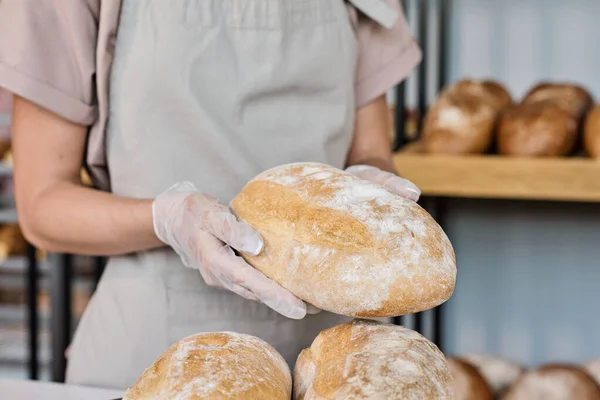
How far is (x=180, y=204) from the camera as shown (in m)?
0.95

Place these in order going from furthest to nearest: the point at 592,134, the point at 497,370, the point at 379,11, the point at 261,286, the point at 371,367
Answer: the point at 497,370, the point at 592,134, the point at 379,11, the point at 261,286, the point at 371,367

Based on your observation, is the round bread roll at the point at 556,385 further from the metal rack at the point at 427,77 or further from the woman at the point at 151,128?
the woman at the point at 151,128

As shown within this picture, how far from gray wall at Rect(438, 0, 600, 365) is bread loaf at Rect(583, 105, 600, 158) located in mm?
504

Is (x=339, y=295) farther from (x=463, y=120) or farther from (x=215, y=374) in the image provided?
(x=463, y=120)

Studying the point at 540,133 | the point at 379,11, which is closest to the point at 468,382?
the point at 540,133

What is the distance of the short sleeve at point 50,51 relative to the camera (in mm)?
1058

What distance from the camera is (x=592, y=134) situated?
6.08ft

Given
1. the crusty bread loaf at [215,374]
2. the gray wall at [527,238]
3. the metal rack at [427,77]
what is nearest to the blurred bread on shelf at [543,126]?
the metal rack at [427,77]

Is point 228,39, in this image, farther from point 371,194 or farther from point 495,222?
point 495,222

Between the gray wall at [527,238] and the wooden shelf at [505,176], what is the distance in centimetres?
55

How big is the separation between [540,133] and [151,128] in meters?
1.11

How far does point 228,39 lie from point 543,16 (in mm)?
1531

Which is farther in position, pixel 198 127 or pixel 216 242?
pixel 198 127

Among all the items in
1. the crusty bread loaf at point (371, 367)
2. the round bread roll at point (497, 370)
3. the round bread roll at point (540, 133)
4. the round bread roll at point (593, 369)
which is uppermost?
the crusty bread loaf at point (371, 367)
